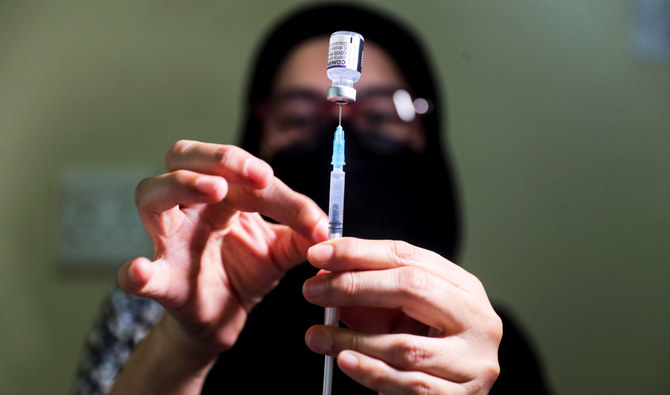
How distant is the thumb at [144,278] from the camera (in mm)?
487

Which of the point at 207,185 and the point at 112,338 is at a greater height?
the point at 207,185

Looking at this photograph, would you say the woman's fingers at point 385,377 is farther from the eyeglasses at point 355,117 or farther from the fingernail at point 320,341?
the eyeglasses at point 355,117

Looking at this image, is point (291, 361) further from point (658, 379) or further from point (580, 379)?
point (658, 379)

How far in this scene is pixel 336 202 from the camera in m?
Result: 0.48

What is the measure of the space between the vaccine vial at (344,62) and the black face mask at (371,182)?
0.38m

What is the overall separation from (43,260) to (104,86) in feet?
1.62

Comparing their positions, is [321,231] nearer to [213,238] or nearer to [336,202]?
[336,202]

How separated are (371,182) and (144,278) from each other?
0.50m

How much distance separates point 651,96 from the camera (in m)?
1.11

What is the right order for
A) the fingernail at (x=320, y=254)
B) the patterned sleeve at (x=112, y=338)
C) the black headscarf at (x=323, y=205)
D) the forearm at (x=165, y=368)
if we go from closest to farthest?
1. the fingernail at (x=320, y=254)
2. the forearm at (x=165, y=368)
3. the black headscarf at (x=323, y=205)
4. the patterned sleeve at (x=112, y=338)

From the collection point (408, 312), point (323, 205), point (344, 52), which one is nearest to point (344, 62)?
point (344, 52)

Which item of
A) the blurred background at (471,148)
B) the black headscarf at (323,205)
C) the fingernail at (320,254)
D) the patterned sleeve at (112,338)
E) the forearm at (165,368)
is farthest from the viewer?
the blurred background at (471,148)

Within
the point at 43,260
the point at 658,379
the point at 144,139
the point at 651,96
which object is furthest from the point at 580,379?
the point at 43,260

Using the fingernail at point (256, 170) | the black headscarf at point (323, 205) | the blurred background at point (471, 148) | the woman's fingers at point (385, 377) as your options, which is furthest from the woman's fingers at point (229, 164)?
the blurred background at point (471, 148)
